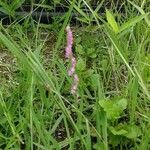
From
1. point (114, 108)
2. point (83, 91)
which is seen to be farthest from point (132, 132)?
point (83, 91)

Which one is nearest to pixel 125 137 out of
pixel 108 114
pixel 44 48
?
pixel 108 114

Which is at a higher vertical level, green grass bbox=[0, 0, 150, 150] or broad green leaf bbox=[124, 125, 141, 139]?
green grass bbox=[0, 0, 150, 150]

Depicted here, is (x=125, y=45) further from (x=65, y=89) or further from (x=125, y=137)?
(x=125, y=137)

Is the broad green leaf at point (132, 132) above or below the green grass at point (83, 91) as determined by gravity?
below

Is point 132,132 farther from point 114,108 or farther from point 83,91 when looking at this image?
point 83,91

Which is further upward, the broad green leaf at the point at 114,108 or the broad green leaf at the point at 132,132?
the broad green leaf at the point at 114,108
